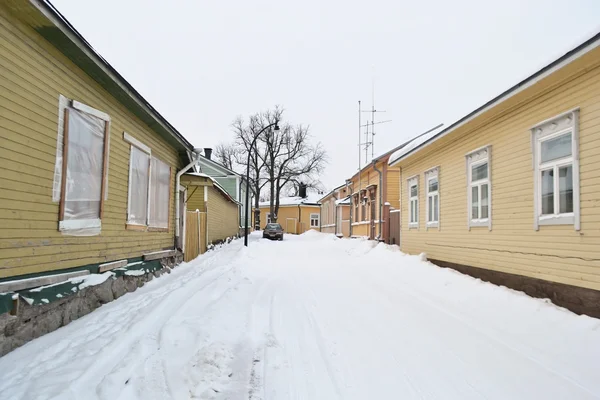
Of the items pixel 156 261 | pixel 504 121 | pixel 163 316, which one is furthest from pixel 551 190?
pixel 156 261

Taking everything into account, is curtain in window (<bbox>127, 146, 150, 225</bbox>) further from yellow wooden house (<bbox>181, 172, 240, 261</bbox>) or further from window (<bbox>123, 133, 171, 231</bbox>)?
yellow wooden house (<bbox>181, 172, 240, 261</bbox>)

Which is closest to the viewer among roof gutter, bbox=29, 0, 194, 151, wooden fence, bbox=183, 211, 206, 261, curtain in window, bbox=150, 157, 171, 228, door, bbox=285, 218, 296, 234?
roof gutter, bbox=29, 0, 194, 151

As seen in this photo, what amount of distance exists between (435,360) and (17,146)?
5270 millimetres

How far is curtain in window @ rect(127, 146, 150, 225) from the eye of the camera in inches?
328

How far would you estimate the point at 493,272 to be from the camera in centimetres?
843

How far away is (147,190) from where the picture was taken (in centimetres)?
935

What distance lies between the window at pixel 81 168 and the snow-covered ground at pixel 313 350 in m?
1.43

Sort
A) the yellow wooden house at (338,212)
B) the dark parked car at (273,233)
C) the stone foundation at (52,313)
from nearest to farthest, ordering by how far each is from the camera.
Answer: the stone foundation at (52,313) → the yellow wooden house at (338,212) → the dark parked car at (273,233)

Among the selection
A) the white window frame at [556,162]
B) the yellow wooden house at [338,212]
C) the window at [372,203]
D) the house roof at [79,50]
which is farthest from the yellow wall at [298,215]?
the white window frame at [556,162]

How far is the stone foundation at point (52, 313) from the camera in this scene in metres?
4.24

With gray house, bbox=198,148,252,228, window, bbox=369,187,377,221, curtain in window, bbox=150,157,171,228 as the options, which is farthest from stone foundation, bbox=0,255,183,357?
gray house, bbox=198,148,252,228

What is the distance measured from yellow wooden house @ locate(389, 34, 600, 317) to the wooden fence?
8.11 meters

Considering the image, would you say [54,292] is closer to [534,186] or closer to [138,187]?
[138,187]

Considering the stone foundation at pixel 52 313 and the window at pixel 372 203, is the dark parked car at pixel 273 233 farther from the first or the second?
the stone foundation at pixel 52 313
